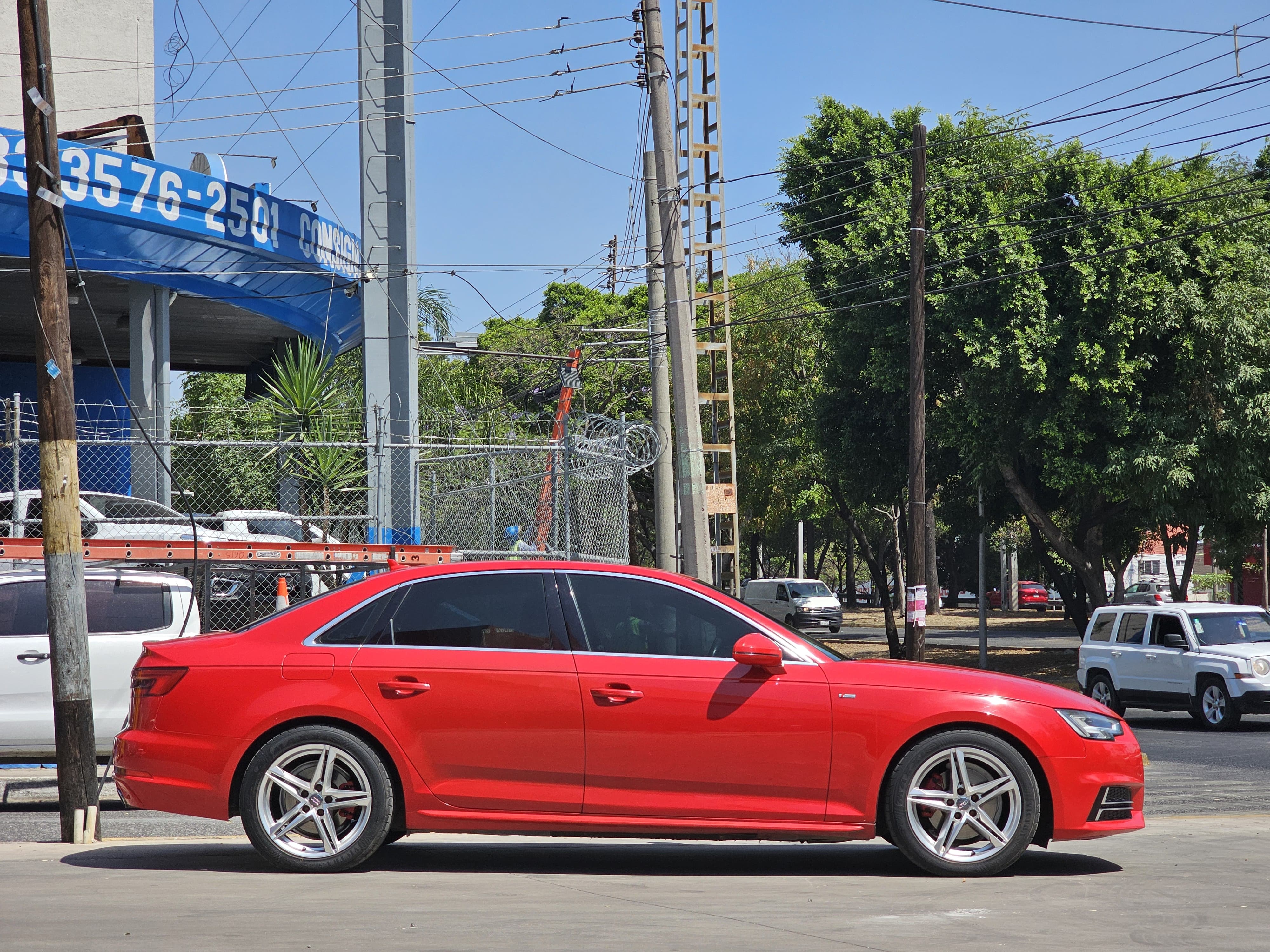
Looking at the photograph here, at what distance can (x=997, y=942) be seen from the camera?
5137 mm

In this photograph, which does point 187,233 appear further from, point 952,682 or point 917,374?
point 952,682

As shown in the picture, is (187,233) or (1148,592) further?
(1148,592)

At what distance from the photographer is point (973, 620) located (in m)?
58.2

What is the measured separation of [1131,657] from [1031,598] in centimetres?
5940

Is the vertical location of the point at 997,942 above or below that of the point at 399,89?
below

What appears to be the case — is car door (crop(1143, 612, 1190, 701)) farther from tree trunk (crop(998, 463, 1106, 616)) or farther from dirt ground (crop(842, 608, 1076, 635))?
dirt ground (crop(842, 608, 1076, 635))

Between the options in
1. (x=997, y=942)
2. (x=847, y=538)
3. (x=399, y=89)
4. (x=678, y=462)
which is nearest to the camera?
(x=997, y=942)

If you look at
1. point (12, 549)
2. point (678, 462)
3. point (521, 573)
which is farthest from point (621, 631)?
point (678, 462)

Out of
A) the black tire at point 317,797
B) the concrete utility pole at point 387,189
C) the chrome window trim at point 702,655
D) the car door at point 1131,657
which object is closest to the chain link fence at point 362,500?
the concrete utility pole at point 387,189

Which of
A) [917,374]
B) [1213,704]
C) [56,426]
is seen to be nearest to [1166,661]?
[1213,704]

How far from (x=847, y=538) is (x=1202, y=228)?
46.1 m

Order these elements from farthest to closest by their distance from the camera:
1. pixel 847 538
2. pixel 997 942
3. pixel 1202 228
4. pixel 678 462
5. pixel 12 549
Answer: pixel 847 538 → pixel 1202 228 → pixel 678 462 → pixel 12 549 → pixel 997 942

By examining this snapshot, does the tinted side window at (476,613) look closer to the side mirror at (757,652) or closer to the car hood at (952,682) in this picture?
the side mirror at (757,652)

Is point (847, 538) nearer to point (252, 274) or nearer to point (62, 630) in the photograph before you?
point (252, 274)
